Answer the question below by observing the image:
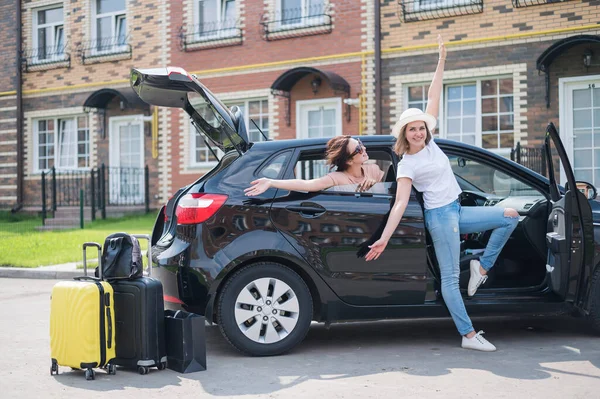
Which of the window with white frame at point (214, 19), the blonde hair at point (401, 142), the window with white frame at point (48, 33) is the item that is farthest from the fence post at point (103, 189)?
the blonde hair at point (401, 142)

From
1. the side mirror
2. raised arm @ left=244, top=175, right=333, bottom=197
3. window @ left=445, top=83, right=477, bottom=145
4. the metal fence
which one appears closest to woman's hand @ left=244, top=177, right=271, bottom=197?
raised arm @ left=244, top=175, right=333, bottom=197

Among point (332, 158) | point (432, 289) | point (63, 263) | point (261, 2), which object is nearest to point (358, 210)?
point (332, 158)

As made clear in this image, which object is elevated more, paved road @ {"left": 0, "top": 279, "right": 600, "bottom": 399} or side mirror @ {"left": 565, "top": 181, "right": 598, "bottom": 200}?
side mirror @ {"left": 565, "top": 181, "right": 598, "bottom": 200}

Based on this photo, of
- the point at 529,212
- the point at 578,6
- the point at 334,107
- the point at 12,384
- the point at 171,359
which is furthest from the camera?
the point at 334,107

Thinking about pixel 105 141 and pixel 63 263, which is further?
pixel 105 141

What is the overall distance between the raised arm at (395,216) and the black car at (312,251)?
81 mm

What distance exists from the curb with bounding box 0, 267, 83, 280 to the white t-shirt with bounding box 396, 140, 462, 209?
272 inches

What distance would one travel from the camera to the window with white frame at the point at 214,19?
61.1 ft

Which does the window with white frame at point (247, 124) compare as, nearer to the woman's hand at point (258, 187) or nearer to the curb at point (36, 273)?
the curb at point (36, 273)

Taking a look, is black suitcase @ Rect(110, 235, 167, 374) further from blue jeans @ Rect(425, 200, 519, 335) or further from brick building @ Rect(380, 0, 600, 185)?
brick building @ Rect(380, 0, 600, 185)

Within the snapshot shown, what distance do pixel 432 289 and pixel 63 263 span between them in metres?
8.19

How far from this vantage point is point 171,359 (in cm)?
552

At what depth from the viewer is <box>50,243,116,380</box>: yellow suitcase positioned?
→ 516cm

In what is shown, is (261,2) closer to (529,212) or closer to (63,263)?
(63,263)
